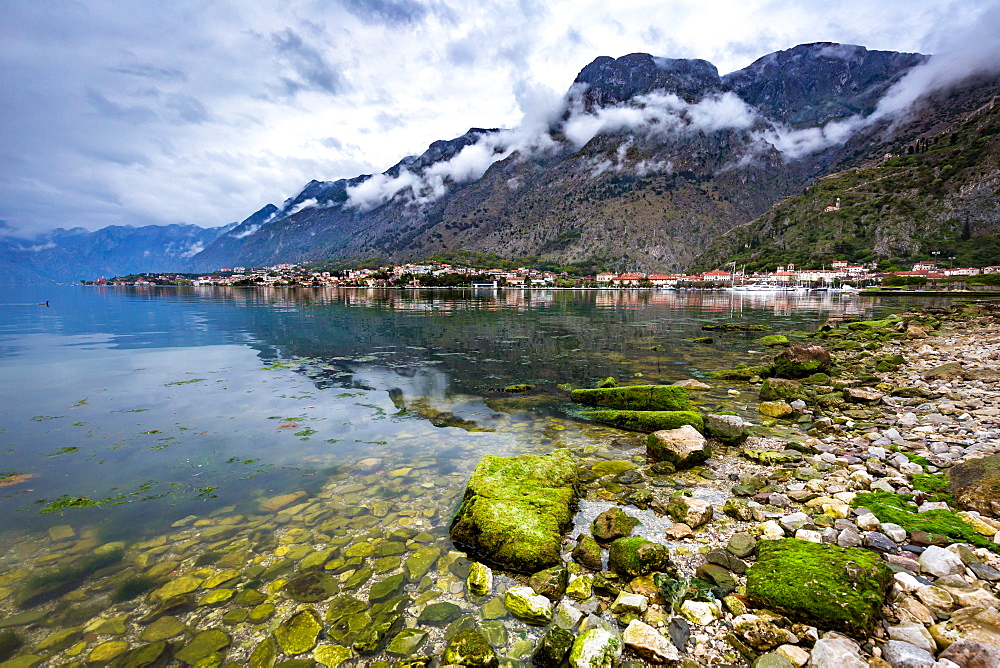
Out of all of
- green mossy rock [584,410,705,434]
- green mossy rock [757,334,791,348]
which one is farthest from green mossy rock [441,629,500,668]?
green mossy rock [757,334,791,348]

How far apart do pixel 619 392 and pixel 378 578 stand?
37.7 feet

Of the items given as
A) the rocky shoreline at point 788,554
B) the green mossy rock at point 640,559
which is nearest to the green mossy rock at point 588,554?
the rocky shoreline at point 788,554

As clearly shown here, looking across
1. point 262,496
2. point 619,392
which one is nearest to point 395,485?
point 262,496

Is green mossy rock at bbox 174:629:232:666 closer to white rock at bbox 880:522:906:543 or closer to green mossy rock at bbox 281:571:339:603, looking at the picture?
green mossy rock at bbox 281:571:339:603

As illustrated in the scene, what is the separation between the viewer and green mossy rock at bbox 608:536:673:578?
6.52 metres

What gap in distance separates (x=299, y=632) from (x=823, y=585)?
7.01 m

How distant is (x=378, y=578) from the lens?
22.5 feet

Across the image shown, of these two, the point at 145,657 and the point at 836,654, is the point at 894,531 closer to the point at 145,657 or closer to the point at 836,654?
the point at 836,654

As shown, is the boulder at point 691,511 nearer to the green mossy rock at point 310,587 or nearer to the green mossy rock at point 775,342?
the green mossy rock at point 310,587

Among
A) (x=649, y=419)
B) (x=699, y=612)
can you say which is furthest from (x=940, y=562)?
(x=649, y=419)

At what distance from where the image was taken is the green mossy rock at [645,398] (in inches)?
588

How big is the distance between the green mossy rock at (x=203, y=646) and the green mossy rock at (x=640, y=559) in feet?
18.9

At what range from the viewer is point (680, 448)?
1095 centimetres

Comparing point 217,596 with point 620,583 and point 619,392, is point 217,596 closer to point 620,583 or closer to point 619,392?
point 620,583
